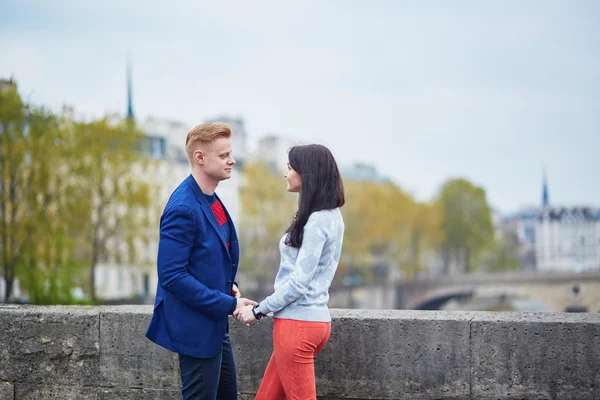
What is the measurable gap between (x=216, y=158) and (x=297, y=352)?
0.98 m

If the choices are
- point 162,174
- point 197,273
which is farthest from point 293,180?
point 162,174

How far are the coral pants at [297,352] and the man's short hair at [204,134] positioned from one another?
0.90m

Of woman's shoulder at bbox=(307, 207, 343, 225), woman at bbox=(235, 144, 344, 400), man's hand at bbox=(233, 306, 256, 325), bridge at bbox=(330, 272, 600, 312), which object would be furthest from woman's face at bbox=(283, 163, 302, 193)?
bridge at bbox=(330, 272, 600, 312)

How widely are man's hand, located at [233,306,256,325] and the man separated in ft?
0.07

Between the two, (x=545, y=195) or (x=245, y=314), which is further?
(x=545, y=195)

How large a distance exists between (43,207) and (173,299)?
26.7 m

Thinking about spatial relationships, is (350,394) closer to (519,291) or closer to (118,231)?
(118,231)

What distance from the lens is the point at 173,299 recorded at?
13.2 feet

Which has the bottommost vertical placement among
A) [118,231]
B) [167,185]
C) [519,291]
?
[519,291]

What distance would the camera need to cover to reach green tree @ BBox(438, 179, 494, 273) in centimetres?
8056

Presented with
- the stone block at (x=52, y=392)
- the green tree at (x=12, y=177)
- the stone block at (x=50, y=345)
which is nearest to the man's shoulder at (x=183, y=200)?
the stone block at (x=50, y=345)

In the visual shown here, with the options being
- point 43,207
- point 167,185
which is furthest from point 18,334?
point 167,185

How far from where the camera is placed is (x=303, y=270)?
13.1 ft

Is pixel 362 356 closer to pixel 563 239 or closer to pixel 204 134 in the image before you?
pixel 204 134
